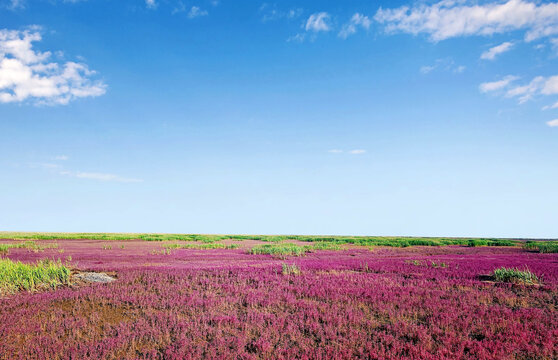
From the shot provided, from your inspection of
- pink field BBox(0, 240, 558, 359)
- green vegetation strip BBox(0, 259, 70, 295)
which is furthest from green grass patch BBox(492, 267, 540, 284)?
green vegetation strip BBox(0, 259, 70, 295)

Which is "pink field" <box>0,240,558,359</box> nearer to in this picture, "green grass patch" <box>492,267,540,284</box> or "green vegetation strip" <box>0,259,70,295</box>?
"green grass patch" <box>492,267,540,284</box>

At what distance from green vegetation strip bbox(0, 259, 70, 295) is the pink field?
1052 mm

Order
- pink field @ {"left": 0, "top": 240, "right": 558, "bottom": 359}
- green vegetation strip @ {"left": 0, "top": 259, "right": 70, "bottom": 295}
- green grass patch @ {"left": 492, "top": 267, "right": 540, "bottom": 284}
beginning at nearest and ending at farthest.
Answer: pink field @ {"left": 0, "top": 240, "right": 558, "bottom": 359} < green vegetation strip @ {"left": 0, "top": 259, "right": 70, "bottom": 295} < green grass patch @ {"left": 492, "top": 267, "right": 540, "bottom": 284}

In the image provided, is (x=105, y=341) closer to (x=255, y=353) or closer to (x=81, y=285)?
(x=255, y=353)

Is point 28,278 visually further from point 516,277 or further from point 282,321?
point 516,277

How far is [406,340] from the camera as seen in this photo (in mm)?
5973

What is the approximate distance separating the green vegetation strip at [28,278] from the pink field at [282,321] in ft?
3.45

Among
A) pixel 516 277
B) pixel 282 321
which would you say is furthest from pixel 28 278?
pixel 516 277

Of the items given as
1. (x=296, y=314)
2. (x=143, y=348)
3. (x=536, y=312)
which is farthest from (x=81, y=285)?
(x=536, y=312)

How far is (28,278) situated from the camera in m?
10.6

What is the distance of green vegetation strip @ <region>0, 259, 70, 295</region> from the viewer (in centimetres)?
1007

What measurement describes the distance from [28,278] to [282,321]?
9.32 metres

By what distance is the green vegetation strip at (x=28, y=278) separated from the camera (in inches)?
396

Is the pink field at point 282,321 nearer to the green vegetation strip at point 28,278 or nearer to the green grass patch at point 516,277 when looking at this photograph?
the green grass patch at point 516,277
